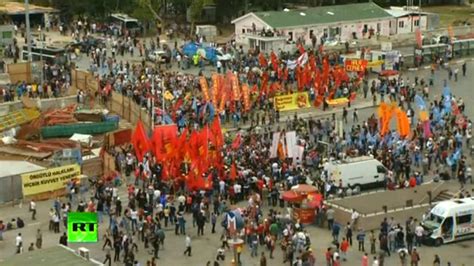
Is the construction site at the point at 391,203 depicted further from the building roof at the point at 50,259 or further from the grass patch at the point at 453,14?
the grass patch at the point at 453,14

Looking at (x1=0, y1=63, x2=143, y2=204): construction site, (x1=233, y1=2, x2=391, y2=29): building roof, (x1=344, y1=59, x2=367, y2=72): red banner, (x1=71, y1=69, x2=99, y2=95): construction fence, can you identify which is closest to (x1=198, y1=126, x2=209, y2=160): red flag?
(x1=0, y1=63, x2=143, y2=204): construction site

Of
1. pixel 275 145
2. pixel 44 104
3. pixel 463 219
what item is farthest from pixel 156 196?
pixel 44 104

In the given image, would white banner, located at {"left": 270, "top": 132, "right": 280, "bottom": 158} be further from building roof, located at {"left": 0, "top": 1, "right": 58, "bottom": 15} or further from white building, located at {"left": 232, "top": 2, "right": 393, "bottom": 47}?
building roof, located at {"left": 0, "top": 1, "right": 58, "bottom": 15}

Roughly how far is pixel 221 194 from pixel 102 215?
4.81 m

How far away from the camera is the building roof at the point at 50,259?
28.4 meters

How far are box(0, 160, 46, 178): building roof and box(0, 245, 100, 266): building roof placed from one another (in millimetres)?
15488

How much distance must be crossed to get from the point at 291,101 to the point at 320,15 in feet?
94.1

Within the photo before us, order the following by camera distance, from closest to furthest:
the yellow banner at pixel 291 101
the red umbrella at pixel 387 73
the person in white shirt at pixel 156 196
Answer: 1. the person in white shirt at pixel 156 196
2. the yellow banner at pixel 291 101
3. the red umbrella at pixel 387 73

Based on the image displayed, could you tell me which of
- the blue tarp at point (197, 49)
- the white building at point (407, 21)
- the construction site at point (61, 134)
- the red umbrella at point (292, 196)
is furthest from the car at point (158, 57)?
the red umbrella at point (292, 196)

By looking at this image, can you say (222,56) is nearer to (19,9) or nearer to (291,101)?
(291,101)

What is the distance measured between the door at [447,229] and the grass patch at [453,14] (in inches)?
2435

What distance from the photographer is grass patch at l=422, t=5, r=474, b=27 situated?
99.6 metres

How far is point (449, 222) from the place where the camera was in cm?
3728

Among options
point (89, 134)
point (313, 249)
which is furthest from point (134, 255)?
point (89, 134)
